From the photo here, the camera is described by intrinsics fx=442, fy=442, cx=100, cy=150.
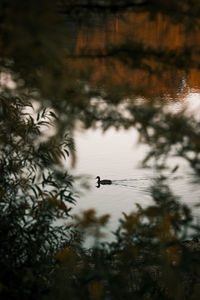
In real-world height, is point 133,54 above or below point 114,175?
below

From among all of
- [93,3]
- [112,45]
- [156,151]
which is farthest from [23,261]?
[93,3]

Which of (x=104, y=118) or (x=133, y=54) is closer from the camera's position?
(x=133, y=54)

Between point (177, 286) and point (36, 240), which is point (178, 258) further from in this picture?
point (36, 240)

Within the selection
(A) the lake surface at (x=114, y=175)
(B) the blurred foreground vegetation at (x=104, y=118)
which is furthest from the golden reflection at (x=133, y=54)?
(A) the lake surface at (x=114, y=175)

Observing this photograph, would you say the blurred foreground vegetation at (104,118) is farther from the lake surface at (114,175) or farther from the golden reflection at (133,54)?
the lake surface at (114,175)

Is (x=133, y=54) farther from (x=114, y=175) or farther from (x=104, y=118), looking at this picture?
(x=114, y=175)

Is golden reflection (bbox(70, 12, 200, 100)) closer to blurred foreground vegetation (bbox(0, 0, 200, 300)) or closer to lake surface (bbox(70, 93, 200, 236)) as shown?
blurred foreground vegetation (bbox(0, 0, 200, 300))

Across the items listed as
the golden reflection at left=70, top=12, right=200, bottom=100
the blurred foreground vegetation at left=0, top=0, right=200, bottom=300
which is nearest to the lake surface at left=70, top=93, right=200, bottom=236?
the blurred foreground vegetation at left=0, top=0, right=200, bottom=300

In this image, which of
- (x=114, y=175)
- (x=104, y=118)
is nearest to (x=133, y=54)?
(x=104, y=118)

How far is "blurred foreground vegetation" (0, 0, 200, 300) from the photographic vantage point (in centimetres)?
142

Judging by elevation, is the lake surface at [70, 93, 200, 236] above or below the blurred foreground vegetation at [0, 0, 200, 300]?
above

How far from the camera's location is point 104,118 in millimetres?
2219

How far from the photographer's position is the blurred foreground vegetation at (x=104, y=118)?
1.42 m

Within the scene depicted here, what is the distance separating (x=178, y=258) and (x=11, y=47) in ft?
4.31
